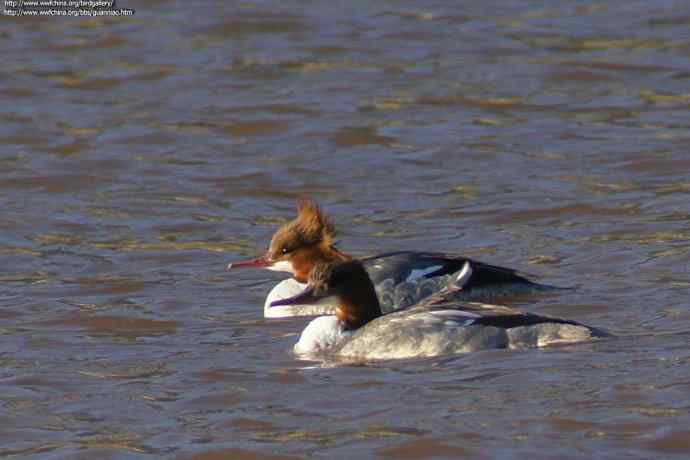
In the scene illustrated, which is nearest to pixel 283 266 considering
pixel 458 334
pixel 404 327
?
pixel 404 327

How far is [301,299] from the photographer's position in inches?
405

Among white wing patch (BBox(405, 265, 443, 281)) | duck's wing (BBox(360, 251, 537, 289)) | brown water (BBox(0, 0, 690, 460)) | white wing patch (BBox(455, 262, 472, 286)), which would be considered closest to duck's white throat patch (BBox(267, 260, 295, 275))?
brown water (BBox(0, 0, 690, 460))

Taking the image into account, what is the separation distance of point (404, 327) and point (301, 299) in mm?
695

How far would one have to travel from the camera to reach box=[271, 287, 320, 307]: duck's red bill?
10.2 m

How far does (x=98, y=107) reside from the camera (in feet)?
58.0

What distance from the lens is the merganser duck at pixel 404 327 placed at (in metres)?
9.73

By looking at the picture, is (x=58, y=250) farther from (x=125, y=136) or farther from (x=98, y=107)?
(x=98, y=107)

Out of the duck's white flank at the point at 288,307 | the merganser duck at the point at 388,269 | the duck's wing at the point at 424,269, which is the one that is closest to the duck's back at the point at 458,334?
the duck's white flank at the point at 288,307

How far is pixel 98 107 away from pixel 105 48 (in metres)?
2.26

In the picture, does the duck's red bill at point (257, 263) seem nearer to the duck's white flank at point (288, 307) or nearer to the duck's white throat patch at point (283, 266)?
the duck's white throat patch at point (283, 266)

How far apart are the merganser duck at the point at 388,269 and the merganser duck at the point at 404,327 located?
115 cm

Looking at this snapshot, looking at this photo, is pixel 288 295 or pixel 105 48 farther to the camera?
pixel 105 48

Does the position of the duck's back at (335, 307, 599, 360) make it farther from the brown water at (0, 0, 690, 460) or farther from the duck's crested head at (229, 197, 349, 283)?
the duck's crested head at (229, 197, 349, 283)

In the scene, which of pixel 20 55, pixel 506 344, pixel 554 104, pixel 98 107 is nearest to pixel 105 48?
pixel 20 55
